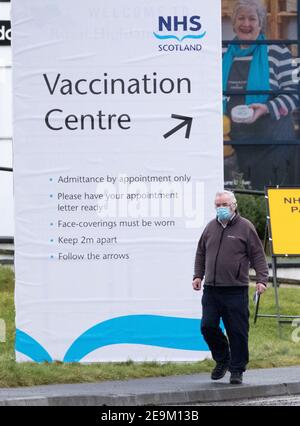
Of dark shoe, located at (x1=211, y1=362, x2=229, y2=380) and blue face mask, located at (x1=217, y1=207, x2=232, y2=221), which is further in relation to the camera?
dark shoe, located at (x1=211, y1=362, x2=229, y2=380)

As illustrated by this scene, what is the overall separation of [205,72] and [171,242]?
74.4 inches

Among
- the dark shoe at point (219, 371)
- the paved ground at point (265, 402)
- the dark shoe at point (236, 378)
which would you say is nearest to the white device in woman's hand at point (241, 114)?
the dark shoe at point (219, 371)

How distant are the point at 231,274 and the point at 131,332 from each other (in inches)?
62.9

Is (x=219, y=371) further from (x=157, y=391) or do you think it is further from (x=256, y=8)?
(x=256, y=8)

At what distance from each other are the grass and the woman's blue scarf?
1007cm

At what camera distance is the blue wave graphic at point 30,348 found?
Answer: 15.0 meters

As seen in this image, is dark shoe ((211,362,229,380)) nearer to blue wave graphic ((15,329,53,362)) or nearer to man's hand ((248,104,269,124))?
blue wave graphic ((15,329,53,362))

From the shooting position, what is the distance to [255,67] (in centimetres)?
2917

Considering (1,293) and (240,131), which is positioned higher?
(240,131)

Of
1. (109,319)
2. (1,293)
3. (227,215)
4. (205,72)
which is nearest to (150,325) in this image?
(109,319)

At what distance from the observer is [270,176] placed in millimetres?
29062

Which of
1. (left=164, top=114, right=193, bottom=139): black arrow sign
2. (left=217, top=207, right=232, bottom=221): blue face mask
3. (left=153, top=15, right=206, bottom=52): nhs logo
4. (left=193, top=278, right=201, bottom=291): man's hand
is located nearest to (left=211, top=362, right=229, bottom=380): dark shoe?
(left=193, top=278, right=201, bottom=291): man's hand

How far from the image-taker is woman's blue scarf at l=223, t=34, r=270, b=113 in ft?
95.5
